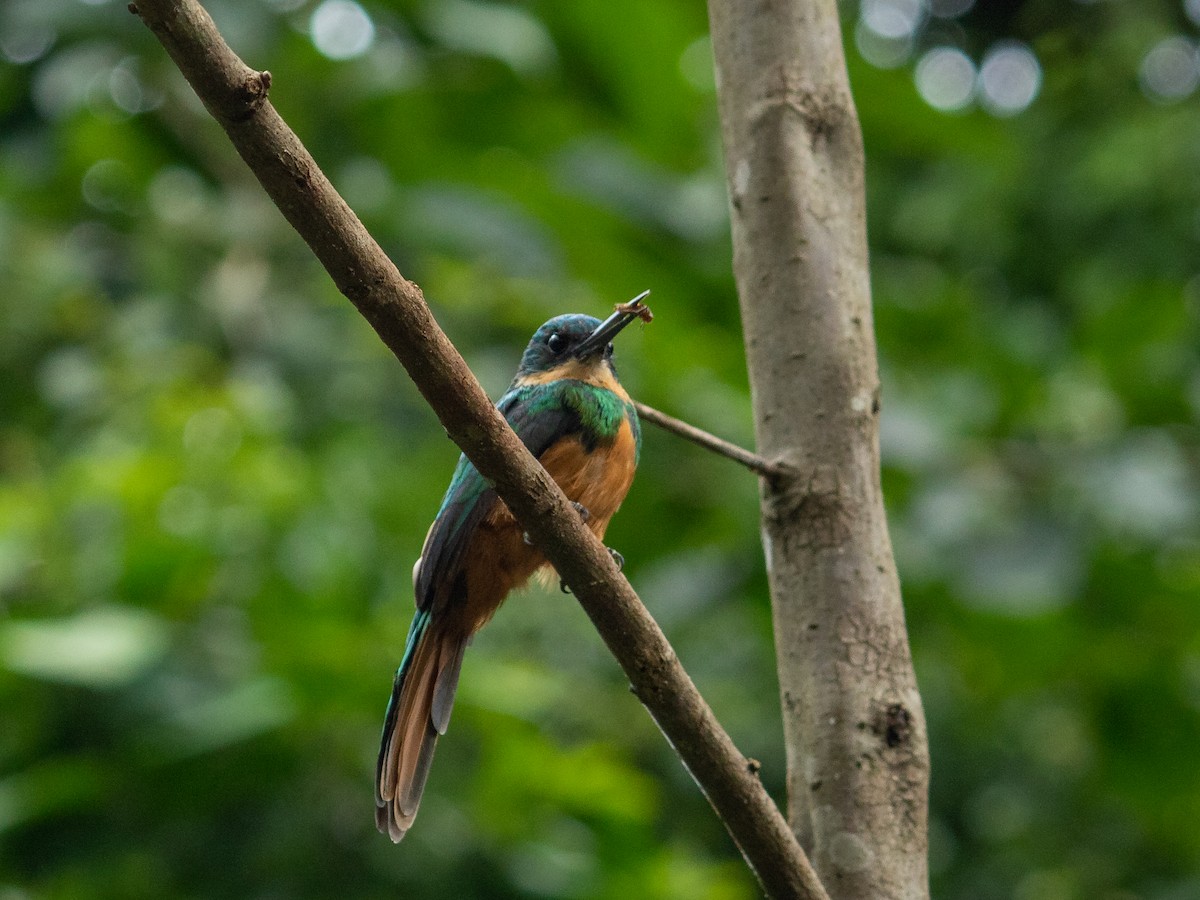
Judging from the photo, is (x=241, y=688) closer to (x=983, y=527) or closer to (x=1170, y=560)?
(x=983, y=527)

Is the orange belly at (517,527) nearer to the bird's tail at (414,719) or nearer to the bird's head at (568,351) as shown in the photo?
the bird's tail at (414,719)

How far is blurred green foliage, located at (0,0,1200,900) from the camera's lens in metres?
2.94

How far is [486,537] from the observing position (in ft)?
6.82

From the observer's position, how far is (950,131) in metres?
4.03

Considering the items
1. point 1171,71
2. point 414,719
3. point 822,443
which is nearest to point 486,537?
point 414,719

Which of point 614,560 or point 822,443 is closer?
point 614,560

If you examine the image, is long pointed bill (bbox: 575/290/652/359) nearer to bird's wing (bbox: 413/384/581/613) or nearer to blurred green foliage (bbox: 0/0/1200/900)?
bird's wing (bbox: 413/384/581/613)

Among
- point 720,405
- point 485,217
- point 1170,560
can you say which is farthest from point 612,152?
point 1170,560

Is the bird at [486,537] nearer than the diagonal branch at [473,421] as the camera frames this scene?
No

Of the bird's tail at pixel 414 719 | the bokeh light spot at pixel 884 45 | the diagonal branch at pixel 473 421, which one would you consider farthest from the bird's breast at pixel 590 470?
the bokeh light spot at pixel 884 45

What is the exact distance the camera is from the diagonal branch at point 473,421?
1.06 m

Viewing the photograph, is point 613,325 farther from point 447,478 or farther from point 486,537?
point 447,478

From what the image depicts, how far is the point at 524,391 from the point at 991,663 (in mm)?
1740

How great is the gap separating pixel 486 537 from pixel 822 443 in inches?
23.7
